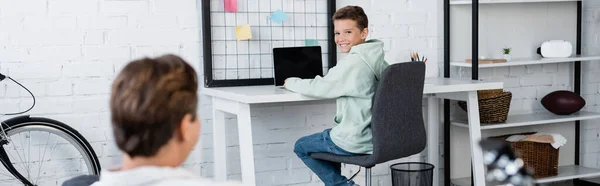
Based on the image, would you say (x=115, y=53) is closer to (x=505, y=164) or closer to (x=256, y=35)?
(x=256, y=35)

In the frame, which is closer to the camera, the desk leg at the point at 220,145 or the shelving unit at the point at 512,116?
the desk leg at the point at 220,145

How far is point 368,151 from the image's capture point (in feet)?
10.3

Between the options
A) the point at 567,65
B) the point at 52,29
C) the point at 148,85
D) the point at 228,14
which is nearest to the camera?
the point at 148,85

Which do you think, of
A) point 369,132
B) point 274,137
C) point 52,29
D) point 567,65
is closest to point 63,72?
point 52,29

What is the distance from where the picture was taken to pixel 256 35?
12.3 ft

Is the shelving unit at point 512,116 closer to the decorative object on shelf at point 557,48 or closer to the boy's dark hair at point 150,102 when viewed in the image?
the decorative object on shelf at point 557,48

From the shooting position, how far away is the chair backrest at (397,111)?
3010mm

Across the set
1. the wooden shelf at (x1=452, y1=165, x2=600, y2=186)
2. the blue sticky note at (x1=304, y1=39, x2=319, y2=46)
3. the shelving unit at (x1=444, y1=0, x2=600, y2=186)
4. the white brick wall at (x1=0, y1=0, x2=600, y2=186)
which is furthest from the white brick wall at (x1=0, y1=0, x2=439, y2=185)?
the wooden shelf at (x1=452, y1=165, x2=600, y2=186)

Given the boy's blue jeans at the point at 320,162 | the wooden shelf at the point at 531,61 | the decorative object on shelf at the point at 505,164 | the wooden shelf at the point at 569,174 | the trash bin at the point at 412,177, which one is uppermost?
the wooden shelf at the point at 531,61

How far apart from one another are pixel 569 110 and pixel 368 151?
1.59 metres

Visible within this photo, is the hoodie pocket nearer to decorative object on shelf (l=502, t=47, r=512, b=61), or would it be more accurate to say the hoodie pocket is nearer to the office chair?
the office chair

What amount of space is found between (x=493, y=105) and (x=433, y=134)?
360 millimetres

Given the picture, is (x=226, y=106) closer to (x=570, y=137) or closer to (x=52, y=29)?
(x=52, y=29)

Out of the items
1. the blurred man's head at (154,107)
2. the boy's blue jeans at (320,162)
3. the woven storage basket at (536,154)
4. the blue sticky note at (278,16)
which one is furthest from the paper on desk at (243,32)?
the blurred man's head at (154,107)
